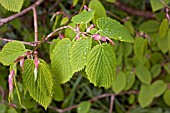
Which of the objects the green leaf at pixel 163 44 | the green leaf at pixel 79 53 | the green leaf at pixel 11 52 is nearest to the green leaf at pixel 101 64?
the green leaf at pixel 79 53

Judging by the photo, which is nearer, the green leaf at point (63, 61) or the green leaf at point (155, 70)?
the green leaf at point (63, 61)

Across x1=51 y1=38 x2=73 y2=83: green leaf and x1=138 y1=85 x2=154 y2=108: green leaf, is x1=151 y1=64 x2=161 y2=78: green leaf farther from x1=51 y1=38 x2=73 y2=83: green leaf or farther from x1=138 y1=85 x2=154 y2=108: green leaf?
x1=51 y1=38 x2=73 y2=83: green leaf

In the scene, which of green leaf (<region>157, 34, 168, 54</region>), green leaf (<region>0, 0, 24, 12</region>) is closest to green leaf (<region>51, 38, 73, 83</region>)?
green leaf (<region>0, 0, 24, 12</region>)

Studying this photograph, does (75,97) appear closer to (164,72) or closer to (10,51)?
(164,72)

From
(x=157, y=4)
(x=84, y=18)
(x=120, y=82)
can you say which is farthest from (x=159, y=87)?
(x=84, y=18)

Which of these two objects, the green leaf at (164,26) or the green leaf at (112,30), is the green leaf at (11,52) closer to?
the green leaf at (112,30)

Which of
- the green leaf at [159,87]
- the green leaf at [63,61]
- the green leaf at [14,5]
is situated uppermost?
the green leaf at [14,5]
